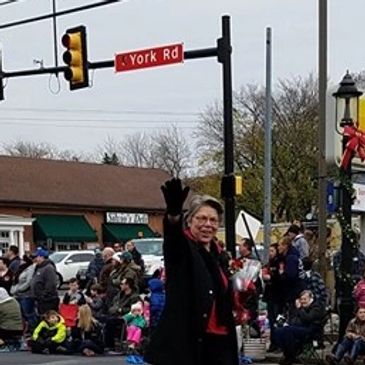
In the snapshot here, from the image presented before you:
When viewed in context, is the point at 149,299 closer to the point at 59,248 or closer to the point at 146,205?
the point at 59,248

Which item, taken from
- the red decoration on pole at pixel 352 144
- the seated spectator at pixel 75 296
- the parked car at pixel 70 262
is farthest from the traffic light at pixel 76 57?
the parked car at pixel 70 262

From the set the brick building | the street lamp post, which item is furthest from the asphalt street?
the brick building

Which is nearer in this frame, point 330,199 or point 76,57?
point 330,199

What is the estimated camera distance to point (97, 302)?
18.0 meters

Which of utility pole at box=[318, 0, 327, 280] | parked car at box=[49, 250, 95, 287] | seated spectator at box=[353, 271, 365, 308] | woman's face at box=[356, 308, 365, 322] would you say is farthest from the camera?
parked car at box=[49, 250, 95, 287]

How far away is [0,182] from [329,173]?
36915 millimetres

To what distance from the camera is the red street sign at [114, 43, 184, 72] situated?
17.6 meters

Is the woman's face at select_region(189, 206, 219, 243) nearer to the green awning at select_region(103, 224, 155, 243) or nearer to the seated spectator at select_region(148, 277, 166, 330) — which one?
the seated spectator at select_region(148, 277, 166, 330)

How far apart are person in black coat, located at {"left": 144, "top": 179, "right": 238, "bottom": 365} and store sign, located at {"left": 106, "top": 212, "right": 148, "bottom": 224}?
49.3 meters

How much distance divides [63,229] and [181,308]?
46407mm

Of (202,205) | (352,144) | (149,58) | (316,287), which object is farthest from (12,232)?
(202,205)

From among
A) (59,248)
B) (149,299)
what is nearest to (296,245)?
(149,299)

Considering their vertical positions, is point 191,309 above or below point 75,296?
above

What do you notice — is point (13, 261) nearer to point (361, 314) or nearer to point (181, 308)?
point (361, 314)
